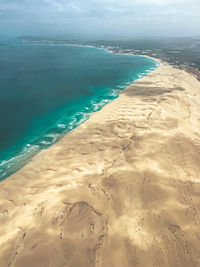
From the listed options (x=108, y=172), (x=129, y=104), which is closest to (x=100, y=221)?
(x=108, y=172)

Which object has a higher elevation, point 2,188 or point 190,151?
point 190,151

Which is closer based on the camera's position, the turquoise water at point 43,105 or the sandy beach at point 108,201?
the sandy beach at point 108,201

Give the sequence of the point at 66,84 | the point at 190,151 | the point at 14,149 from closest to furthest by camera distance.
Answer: the point at 190,151 < the point at 14,149 < the point at 66,84

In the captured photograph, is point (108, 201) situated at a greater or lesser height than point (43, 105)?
lesser

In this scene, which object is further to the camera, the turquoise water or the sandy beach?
the turquoise water

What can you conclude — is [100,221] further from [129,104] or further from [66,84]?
[66,84]

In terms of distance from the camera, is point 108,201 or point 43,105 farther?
point 43,105

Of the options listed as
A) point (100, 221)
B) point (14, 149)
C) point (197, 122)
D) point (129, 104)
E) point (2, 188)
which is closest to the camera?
point (100, 221)

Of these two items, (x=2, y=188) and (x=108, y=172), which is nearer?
(x=2, y=188)
